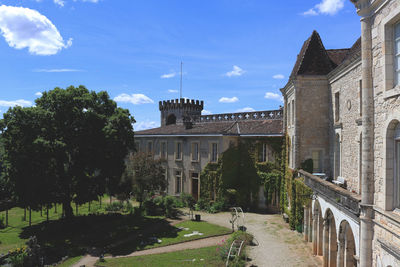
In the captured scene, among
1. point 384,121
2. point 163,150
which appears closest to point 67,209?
point 163,150

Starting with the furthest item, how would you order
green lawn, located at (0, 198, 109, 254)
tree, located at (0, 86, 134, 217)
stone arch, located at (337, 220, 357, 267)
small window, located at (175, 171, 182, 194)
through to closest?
small window, located at (175, 171, 182, 194), tree, located at (0, 86, 134, 217), green lawn, located at (0, 198, 109, 254), stone arch, located at (337, 220, 357, 267)

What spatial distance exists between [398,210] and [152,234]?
17431 millimetres

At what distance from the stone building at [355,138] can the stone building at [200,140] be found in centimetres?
491

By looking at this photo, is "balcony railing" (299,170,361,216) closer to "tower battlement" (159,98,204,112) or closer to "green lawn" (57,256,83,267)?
"green lawn" (57,256,83,267)

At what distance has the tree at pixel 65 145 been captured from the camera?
2056cm

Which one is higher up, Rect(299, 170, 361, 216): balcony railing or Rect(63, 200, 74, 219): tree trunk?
Rect(299, 170, 361, 216): balcony railing

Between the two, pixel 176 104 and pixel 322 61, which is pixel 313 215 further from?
pixel 176 104

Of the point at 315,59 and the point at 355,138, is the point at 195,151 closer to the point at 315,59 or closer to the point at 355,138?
the point at 315,59

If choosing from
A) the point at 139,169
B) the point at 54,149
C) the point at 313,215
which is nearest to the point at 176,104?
the point at 139,169

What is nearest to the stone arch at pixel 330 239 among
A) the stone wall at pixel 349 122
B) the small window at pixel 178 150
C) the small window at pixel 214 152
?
the stone wall at pixel 349 122

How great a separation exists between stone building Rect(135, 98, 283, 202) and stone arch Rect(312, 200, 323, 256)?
10.5 meters

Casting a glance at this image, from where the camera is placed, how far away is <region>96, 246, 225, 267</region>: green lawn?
50.7ft

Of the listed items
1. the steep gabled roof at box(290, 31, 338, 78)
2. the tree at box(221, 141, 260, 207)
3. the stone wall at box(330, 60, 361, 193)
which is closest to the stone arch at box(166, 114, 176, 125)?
the tree at box(221, 141, 260, 207)

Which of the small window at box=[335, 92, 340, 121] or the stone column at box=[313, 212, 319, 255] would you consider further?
the small window at box=[335, 92, 340, 121]
